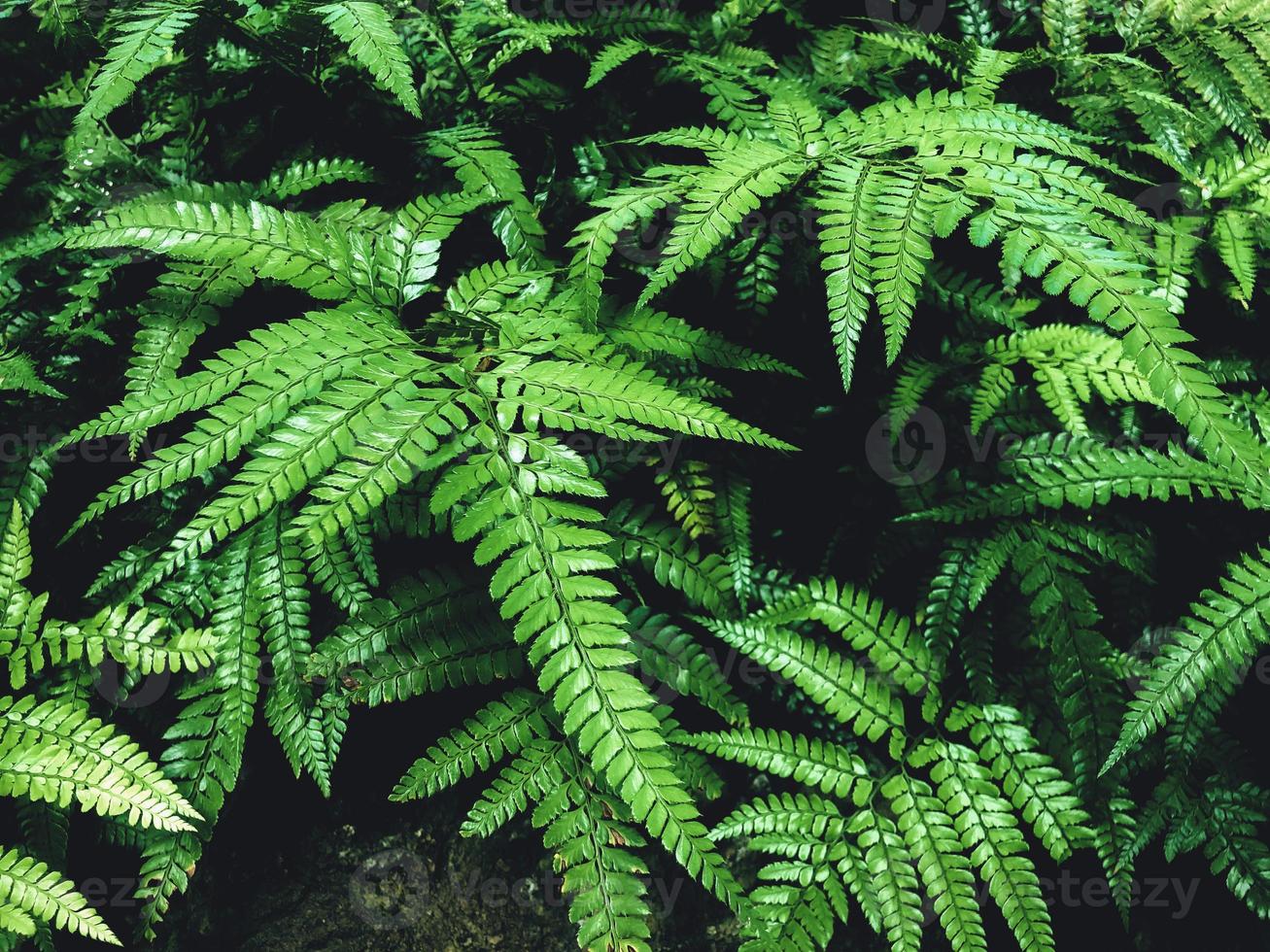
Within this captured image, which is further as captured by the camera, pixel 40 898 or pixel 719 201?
pixel 719 201

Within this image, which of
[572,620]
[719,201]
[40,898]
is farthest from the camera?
[719,201]

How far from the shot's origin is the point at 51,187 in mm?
2395

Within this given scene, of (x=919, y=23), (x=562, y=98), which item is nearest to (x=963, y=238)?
(x=919, y=23)

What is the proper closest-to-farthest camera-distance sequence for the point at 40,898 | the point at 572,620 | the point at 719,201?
1. the point at 572,620
2. the point at 40,898
3. the point at 719,201

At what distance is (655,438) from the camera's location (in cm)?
150

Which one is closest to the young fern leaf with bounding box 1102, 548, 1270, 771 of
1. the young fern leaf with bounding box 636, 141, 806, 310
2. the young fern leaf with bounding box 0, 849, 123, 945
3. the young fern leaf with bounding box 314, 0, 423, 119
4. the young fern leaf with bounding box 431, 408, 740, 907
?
the young fern leaf with bounding box 431, 408, 740, 907

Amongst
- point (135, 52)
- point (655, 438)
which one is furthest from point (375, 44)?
point (655, 438)

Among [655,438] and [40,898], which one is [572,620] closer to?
[655,438]

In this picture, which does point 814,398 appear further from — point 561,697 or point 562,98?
point 561,697

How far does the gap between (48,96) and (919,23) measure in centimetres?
298

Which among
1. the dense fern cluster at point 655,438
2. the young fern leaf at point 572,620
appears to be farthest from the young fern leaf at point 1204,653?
the young fern leaf at point 572,620

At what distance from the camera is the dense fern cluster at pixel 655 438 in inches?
66.1

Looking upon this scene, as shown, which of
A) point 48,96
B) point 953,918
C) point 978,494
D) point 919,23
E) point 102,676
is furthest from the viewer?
point 919,23

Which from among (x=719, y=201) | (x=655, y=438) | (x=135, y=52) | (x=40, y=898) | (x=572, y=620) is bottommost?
(x=40, y=898)
